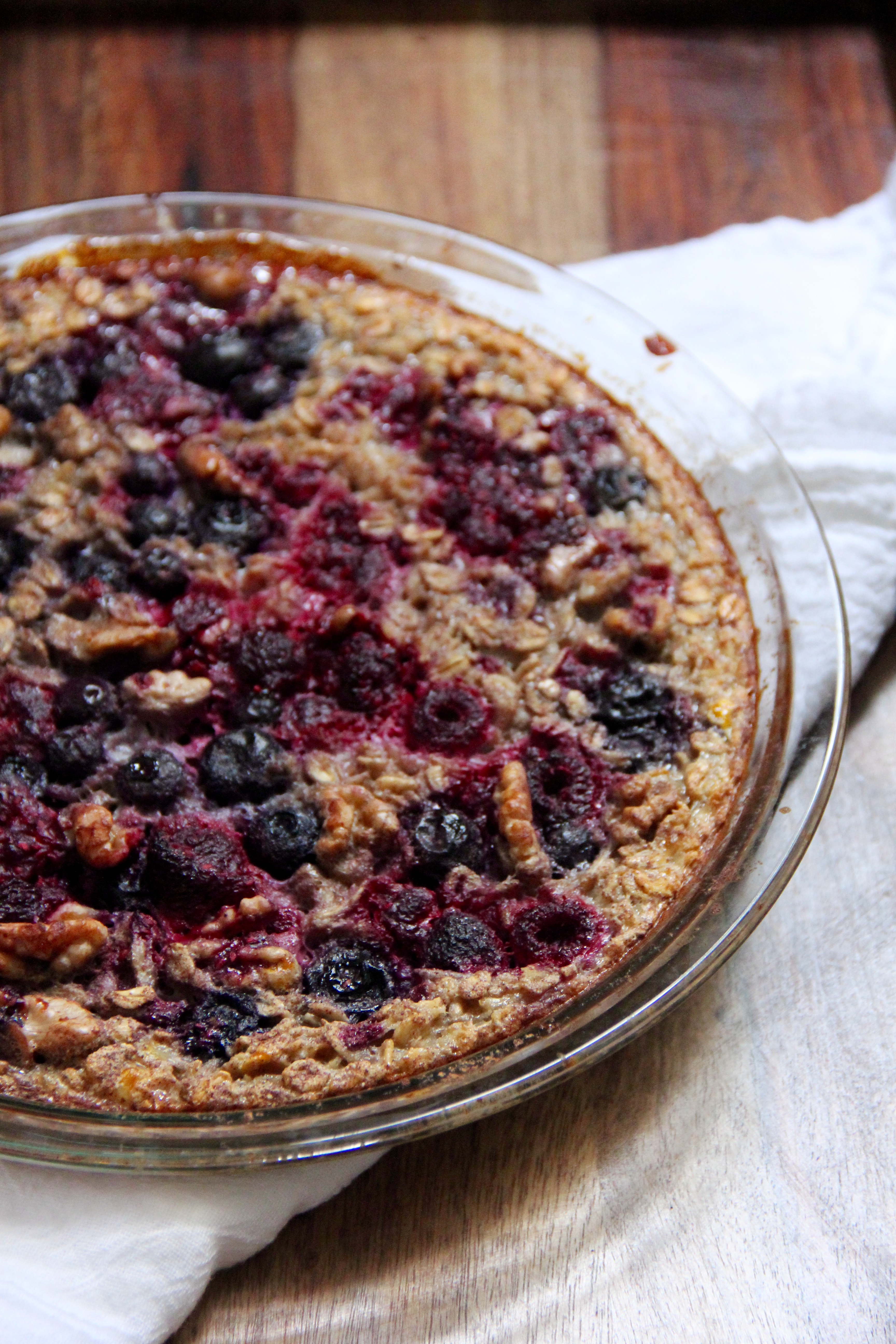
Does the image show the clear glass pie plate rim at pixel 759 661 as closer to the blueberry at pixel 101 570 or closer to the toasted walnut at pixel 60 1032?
the toasted walnut at pixel 60 1032

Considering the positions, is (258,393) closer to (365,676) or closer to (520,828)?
(365,676)

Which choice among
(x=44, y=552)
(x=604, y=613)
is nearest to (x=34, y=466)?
(x=44, y=552)

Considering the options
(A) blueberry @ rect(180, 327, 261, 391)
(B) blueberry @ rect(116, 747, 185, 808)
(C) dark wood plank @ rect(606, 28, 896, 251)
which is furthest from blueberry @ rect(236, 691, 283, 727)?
(C) dark wood plank @ rect(606, 28, 896, 251)

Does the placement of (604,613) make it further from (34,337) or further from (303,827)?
(34,337)

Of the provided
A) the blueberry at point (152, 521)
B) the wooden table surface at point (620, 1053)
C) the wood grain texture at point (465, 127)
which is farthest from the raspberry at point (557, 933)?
the wood grain texture at point (465, 127)

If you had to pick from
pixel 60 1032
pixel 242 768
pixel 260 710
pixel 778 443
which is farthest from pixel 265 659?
pixel 778 443
